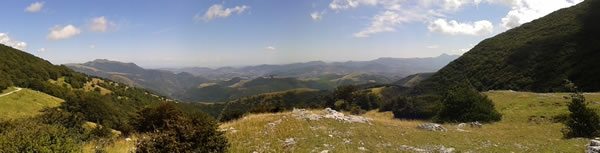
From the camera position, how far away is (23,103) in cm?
10012

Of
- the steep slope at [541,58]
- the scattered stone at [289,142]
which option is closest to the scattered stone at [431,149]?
the scattered stone at [289,142]

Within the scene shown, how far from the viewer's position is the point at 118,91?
18675 centimetres

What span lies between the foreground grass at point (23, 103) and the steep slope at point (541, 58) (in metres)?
88.9

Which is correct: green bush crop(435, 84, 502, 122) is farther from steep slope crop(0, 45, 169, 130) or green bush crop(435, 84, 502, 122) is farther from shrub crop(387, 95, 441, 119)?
steep slope crop(0, 45, 169, 130)

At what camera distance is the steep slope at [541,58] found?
113062 mm

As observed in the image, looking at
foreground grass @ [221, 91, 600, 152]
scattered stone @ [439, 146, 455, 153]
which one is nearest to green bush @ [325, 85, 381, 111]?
foreground grass @ [221, 91, 600, 152]

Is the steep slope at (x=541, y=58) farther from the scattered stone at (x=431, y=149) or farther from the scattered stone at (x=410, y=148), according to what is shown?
the scattered stone at (x=410, y=148)

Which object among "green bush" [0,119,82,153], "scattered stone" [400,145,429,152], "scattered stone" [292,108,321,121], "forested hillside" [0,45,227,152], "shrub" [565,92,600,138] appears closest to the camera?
"green bush" [0,119,82,153]

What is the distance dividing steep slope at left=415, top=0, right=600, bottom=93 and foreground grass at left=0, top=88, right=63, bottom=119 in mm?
88871

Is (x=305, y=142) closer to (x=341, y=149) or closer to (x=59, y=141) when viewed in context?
(x=341, y=149)

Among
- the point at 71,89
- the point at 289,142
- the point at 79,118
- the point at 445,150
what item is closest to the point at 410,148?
the point at 445,150

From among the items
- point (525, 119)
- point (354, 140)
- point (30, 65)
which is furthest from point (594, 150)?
point (30, 65)

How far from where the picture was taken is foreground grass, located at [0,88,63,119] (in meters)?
88.1

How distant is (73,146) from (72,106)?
117m
